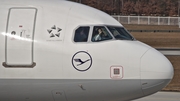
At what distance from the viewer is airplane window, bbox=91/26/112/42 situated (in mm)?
11688

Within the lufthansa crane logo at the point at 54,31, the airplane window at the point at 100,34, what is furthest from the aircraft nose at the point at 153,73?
the lufthansa crane logo at the point at 54,31

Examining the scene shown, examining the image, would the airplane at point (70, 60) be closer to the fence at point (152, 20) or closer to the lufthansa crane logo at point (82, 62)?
the lufthansa crane logo at point (82, 62)

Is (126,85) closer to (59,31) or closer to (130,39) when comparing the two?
(130,39)

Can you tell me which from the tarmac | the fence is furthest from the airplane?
the fence

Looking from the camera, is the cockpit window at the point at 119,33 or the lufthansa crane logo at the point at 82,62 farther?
the cockpit window at the point at 119,33

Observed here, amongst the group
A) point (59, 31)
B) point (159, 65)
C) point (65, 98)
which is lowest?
point (65, 98)

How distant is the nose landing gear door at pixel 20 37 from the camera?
11516 millimetres

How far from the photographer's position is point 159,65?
11.3m

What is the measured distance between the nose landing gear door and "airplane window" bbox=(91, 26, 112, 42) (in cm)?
152

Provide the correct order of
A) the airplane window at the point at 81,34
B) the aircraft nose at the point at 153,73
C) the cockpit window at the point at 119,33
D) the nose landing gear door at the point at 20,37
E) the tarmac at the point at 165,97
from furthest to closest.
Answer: the tarmac at the point at 165,97
the cockpit window at the point at 119,33
the airplane window at the point at 81,34
the nose landing gear door at the point at 20,37
the aircraft nose at the point at 153,73

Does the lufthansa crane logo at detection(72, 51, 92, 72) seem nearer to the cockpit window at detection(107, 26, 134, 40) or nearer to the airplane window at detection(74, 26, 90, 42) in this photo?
the airplane window at detection(74, 26, 90, 42)

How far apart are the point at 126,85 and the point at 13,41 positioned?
2.97 m

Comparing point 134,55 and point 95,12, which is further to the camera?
point 95,12

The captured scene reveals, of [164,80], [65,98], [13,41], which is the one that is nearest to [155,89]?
[164,80]
